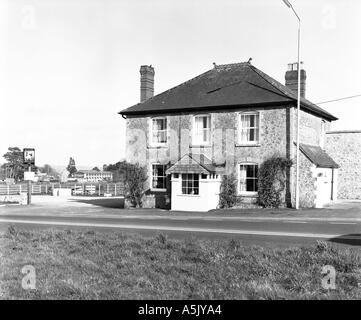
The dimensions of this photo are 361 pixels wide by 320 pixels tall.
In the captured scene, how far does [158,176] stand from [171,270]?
67.9 feet

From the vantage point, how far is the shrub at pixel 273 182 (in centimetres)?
2420

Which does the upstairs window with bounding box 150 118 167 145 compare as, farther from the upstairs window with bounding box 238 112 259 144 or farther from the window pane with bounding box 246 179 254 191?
the window pane with bounding box 246 179 254 191

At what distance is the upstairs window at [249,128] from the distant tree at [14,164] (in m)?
91.7

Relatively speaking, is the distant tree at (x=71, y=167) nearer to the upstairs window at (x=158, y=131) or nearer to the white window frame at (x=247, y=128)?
the upstairs window at (x=158, y=131)

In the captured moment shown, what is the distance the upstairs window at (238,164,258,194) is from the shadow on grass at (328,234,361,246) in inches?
507

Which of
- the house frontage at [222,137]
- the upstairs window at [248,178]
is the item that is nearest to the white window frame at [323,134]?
the house frontage at [222,137]

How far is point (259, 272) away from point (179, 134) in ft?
67.1

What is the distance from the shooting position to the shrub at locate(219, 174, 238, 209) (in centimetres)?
2547

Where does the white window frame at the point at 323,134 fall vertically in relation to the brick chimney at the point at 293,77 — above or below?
below

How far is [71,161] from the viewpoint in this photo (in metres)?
172

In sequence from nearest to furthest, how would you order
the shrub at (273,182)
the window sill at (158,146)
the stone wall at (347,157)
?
the shrub at (273,182), the window sill at (158,146), the stone wall at (347,157)

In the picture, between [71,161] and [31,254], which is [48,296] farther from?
[71,161]
